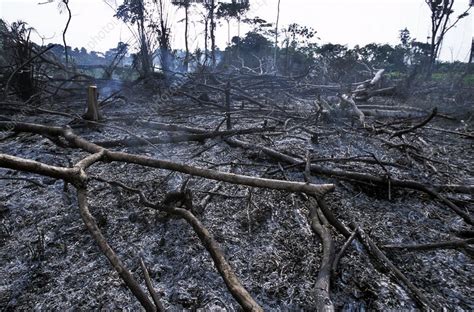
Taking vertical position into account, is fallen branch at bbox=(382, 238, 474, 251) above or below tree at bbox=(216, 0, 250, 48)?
below

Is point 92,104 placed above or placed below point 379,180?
above

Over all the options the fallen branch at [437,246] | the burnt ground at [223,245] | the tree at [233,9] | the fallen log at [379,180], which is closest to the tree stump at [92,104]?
the burnt ground at [223,245]

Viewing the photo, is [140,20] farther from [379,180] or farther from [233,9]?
[233,9]

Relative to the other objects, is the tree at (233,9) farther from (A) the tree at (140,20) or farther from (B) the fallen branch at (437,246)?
(B) the fallen branch at (437,246)

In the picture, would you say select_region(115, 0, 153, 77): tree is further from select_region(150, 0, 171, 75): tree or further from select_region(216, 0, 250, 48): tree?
select_region(216, 0, 250, 48): tree

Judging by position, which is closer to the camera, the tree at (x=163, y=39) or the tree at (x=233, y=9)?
the tree at (x=163, y=39)

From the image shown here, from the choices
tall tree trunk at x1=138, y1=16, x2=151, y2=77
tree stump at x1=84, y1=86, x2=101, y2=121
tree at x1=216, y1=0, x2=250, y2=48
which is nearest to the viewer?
tree stump at x1=84, y1=86, x2=101, y2=121

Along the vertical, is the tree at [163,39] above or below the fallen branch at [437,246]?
above

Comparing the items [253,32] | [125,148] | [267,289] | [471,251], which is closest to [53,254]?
[267,289]

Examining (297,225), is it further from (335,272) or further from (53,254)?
(53,254)

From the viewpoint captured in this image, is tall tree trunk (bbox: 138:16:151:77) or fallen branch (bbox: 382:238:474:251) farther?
tall tree trunk (bbox: 138:16:151:77)

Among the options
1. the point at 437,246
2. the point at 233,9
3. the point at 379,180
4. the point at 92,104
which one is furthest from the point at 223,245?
the point at 233,9

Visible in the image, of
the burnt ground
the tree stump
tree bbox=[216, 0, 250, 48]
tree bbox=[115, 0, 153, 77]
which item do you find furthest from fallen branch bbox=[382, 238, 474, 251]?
tree bbox=[216, 0, 250, 48]

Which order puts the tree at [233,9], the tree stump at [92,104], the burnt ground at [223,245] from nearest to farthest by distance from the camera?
the burnt ground at [223,245] < the tree stump at [92,104] < the tree at [233,9]
